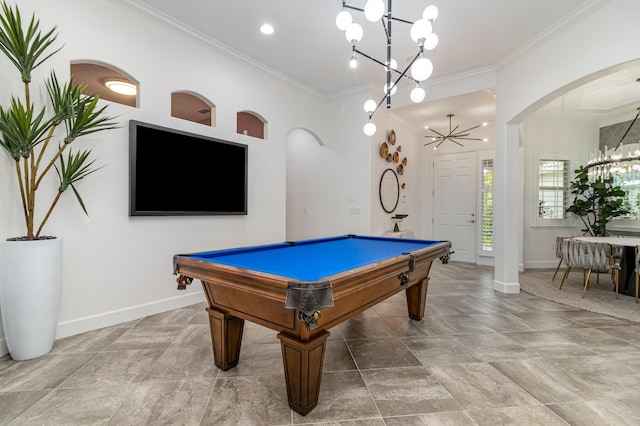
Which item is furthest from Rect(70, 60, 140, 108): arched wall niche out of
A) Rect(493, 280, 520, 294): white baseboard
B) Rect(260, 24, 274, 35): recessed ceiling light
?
Rect(493, 280, 520, 294): white baseboard

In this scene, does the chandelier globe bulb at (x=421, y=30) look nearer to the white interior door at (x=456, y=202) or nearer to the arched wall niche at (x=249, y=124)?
the arched wall niche at (x=249, y=124)

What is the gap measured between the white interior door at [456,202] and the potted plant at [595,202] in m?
1.77

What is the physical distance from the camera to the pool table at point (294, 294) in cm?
136

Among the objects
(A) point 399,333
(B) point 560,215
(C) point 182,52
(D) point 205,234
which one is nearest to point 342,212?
(D) point 205,234

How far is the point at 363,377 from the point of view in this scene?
6.35ft

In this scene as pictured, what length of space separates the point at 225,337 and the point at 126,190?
1.87 metres

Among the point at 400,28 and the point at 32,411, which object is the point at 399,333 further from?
the point at 400,28

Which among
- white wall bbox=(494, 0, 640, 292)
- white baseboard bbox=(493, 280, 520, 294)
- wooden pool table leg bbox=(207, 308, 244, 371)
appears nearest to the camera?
wooden pool table leg bbox=(207, 308, 244, 371)

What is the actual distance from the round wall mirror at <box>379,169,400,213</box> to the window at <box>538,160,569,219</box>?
3.01 m

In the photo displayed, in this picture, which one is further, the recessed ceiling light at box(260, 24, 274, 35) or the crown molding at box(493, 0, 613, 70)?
the recessed ceiling light at box(260, 24, 274, 35)

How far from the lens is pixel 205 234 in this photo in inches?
139

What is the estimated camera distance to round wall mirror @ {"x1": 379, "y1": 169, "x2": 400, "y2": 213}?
5.25 metres

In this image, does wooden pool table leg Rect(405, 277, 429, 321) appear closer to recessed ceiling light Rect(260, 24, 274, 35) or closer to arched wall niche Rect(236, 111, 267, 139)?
recessed ceiling light Rect(260, 24, 274, 35)

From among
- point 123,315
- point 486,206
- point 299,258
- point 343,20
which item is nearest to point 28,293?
point 123,315
